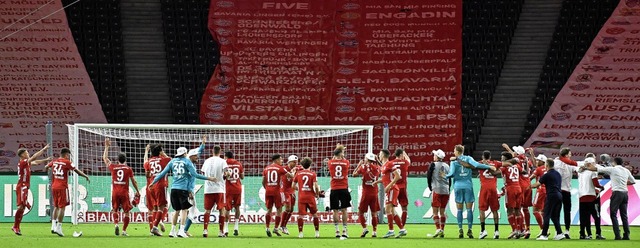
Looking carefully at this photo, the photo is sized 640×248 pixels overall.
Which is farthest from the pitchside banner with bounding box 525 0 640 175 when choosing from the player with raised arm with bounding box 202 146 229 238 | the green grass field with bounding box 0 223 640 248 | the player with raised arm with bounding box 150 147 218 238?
the player with raised arm with bounding box 150 147 218 238

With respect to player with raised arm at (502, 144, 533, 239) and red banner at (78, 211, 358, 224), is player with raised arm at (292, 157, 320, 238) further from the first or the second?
red banner at (78, 211, 358, 224)

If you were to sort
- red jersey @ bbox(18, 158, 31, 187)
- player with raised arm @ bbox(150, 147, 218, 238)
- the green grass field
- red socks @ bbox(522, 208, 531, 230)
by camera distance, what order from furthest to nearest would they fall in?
red jersey @ bbox(18, 158, 31, 187) → red socks @ bbox(522, 208, 531, 230) → player with raised arm @ bbox(150, 147, 218, 238) → the green grass field

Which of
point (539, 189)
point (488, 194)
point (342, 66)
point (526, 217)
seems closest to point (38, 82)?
point (342, 66)

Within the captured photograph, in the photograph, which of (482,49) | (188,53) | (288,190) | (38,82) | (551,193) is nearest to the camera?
(551,193)

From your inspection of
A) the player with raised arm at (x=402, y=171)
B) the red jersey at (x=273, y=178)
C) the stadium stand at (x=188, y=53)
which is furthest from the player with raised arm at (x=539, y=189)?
the stadium stand at (x=188, y=53)

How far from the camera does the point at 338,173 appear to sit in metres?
24.0

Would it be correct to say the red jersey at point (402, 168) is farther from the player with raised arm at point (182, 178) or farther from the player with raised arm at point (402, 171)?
the player with raised arm at point (182, 178)

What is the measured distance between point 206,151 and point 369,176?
34.4 feet

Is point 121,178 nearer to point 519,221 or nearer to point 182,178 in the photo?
point 182,178

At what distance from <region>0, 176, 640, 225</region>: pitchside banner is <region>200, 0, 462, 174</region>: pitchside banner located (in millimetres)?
4732

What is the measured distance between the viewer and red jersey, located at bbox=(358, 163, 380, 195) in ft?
80.3

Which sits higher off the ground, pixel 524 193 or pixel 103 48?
pixel 103 48

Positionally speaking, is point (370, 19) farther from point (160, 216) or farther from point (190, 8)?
point (160, 216)

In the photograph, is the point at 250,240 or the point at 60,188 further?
the point at 60,188
